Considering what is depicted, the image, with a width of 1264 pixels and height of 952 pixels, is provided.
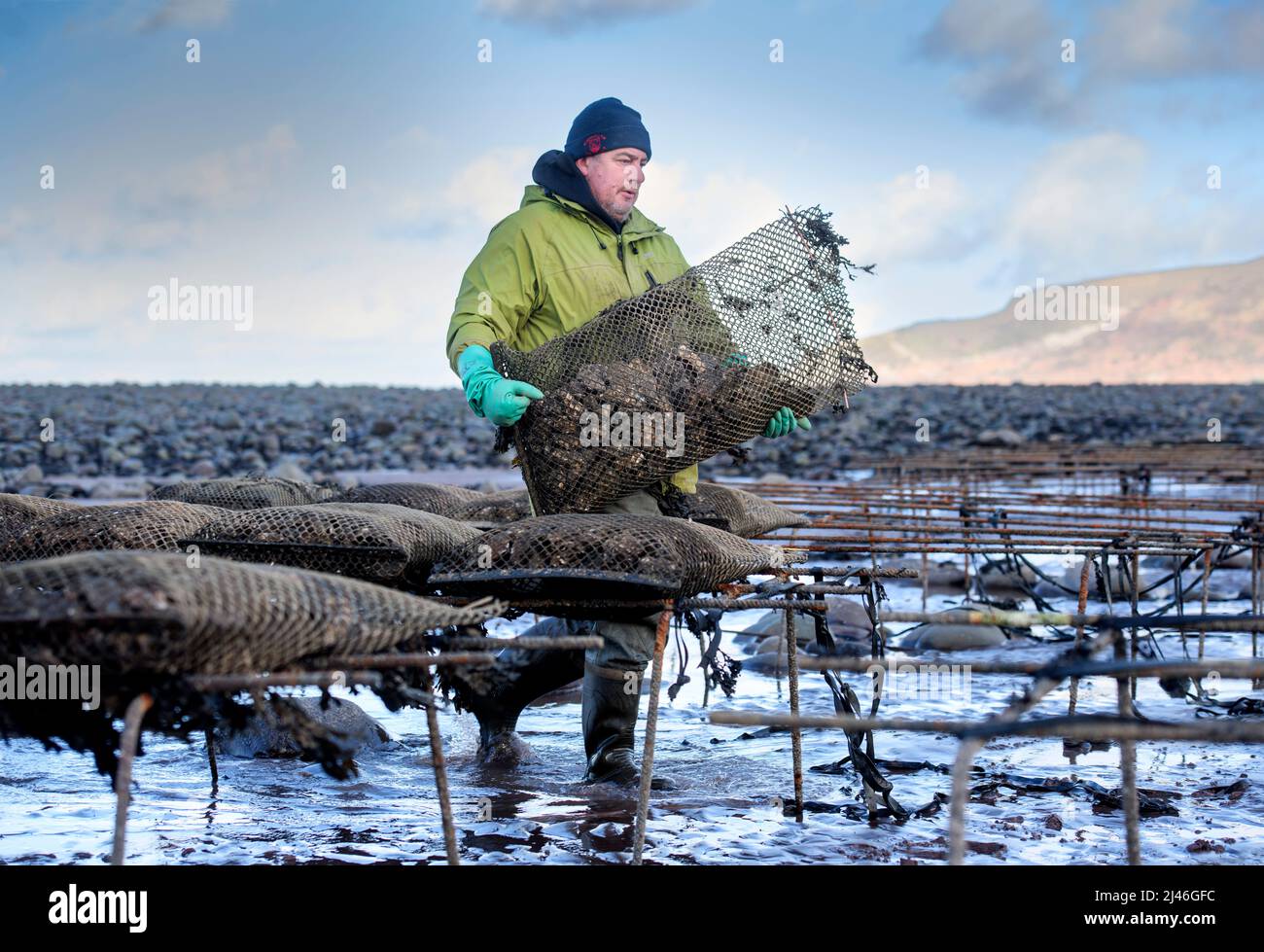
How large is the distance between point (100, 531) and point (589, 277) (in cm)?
187

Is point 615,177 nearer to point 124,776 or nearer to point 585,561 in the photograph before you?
point 585,561

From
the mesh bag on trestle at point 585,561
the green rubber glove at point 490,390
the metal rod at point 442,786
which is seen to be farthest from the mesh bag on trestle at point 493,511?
the metal rod at point 442,786

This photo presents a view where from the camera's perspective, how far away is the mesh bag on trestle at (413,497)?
622cm

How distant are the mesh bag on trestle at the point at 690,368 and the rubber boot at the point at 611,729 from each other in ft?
2.41

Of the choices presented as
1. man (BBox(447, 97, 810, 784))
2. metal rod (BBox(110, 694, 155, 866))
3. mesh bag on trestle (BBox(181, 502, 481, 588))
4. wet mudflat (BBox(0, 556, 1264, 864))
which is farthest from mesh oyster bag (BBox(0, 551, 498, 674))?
man (BBox(447, 97, 810, 784))

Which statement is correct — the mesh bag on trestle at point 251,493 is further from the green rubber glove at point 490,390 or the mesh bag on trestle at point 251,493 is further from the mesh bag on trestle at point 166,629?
the mesh bag on trestle at point 166,629

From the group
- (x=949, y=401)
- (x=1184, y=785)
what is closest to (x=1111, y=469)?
(x=1184, y=785)

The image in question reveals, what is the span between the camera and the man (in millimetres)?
4801

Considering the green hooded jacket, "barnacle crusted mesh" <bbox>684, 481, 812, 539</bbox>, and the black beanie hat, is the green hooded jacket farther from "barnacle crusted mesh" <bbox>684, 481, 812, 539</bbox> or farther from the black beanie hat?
"barnacle crusted mesh" <bbox>684, 481, 812, 539</bbox>

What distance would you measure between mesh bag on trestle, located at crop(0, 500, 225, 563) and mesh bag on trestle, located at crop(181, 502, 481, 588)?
10 cm

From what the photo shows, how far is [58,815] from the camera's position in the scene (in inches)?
184

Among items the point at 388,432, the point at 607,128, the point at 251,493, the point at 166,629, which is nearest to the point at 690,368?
the point at 607,128

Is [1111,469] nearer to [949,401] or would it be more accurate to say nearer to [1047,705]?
[1047,705]

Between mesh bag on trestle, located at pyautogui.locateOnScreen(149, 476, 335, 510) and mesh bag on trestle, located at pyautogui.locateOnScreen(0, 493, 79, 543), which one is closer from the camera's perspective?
mesh bag on trestle, located at pyautogui.locateOnScreen(0, 493, 79, 543)
